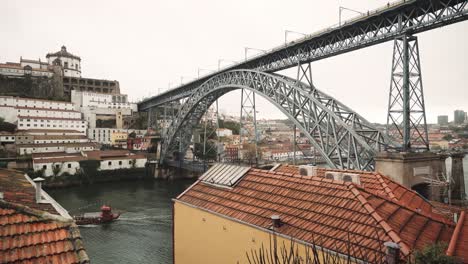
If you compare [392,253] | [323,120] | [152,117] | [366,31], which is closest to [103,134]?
[152,117]

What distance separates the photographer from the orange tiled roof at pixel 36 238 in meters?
3.32

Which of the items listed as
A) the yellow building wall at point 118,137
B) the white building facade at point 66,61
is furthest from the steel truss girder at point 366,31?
the white building facade at point 66,61

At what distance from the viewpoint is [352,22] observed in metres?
13.8

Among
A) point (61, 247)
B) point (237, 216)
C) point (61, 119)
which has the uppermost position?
point (61, 119)

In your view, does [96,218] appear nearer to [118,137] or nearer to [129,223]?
[129,223]

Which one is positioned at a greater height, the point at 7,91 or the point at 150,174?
the point at 7,91

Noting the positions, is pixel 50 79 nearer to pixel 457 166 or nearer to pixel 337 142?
pixel 337 142

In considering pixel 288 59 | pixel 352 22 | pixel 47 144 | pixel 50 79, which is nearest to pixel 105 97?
pixel 50 79

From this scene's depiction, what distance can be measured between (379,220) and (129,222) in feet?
55.2

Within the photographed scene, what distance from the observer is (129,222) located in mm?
18594

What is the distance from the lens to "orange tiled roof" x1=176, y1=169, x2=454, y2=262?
4719mm

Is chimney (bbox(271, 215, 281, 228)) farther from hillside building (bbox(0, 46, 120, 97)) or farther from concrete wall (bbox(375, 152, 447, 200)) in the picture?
hillside building (bbox(0, 46, 120, 97))

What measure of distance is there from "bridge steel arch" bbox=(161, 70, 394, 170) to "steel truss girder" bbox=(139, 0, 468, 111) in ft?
4.51

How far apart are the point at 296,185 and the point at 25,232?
16.8ft
